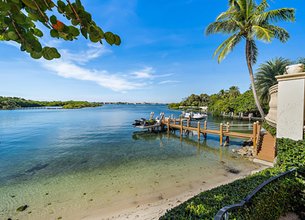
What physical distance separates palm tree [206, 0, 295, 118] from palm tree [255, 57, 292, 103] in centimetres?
1095

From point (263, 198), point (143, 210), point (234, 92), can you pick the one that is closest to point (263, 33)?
point (263, 198)

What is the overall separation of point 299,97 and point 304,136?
1.23 m

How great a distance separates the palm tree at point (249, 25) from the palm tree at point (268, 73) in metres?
10.9

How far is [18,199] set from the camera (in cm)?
706

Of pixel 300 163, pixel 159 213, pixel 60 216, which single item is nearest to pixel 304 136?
pixel 300 163

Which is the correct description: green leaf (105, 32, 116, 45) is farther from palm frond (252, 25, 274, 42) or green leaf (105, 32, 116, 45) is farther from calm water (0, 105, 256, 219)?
palm frond (252, 25, 274, 42)

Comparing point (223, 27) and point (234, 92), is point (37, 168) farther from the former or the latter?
Result: point (234, 92)

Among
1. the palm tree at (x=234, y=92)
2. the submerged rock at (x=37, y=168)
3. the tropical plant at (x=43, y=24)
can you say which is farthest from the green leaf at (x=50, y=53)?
the palm tree at (x=234, y=92)

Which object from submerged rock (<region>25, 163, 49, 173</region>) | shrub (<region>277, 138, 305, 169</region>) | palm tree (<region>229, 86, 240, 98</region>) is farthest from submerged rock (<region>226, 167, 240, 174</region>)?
palm tree (<region>229, 86, 240, 98</region>)

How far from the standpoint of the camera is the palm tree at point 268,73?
20006 mm

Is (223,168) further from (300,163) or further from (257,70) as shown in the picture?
(257,70)

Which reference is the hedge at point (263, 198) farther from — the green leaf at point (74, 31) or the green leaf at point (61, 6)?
the green leaf at point (61, 6)

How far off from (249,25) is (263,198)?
12.0 meters

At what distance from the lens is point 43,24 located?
0.96m
